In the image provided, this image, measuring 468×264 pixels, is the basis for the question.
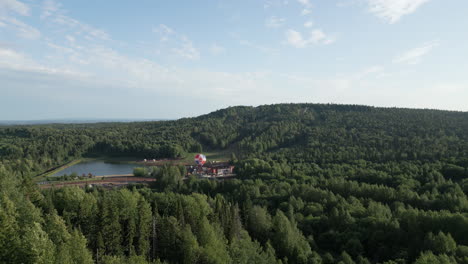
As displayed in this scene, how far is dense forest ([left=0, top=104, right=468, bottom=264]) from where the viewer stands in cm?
2544

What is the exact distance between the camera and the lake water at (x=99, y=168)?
9212cm

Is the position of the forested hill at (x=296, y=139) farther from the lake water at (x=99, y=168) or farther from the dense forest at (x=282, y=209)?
the lake water at (x=99, y=168)

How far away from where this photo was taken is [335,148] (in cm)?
9144

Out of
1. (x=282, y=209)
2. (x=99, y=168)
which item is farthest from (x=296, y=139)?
(x=282, y=209)

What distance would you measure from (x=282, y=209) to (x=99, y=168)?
7505 centimetres

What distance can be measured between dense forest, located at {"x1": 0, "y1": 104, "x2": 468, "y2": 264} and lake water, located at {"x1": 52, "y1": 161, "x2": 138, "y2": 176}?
Answer: 814cm

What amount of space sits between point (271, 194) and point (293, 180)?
9.13 m

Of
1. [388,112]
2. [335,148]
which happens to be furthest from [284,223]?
[388,112]

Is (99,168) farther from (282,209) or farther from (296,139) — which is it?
(282,209)

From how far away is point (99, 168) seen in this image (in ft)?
331

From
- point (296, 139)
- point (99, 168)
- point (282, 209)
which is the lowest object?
point (99, 168)

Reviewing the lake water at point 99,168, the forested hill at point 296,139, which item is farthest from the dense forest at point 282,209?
the lake water at point 99,168

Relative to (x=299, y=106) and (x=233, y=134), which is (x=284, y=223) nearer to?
(x=233, y=134)

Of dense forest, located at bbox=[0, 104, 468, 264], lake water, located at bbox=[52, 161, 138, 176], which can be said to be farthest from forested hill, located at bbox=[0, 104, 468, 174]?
lake water, located at bbox=[52, 161, 138, 176]
